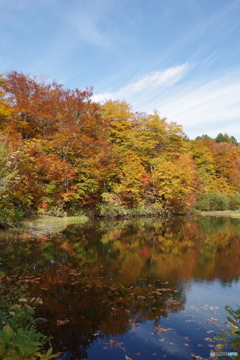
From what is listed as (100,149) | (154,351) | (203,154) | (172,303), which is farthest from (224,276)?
(203,154)

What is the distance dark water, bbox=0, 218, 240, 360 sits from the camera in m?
4.30

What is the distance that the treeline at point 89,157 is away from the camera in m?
17.8

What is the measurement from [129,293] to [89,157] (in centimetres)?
1660

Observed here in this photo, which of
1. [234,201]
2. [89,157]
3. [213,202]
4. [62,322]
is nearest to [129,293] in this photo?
[62,322]

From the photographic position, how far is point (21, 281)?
6.81 meters

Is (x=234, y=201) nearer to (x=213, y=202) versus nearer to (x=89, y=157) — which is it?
(x=213, y=202)

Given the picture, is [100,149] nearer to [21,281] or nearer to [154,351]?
[21,281]

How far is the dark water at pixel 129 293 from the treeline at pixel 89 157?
5.86 metres

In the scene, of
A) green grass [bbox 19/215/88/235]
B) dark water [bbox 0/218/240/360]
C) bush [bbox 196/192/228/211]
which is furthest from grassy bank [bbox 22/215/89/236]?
bush [bbox 196/192/228/211]

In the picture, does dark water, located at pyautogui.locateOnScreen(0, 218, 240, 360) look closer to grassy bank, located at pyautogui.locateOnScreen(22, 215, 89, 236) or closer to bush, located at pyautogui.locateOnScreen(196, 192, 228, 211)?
grassy bank, located at pyautogui.locateOnScreen(22, 215, 89, 236)

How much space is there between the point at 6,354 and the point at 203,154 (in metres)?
40.2

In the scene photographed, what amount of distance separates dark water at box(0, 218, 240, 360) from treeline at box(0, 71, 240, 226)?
19.2 ft

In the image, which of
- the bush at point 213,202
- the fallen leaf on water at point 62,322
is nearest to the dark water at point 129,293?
the fallen leaf on water at point 62,322

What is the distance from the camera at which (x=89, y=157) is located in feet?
72.2
